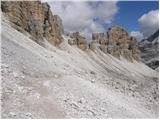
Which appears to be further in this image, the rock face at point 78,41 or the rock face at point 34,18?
the rock face at point 78,41

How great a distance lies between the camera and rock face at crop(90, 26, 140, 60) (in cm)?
14550

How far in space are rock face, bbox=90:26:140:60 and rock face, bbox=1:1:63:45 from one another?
6122cm

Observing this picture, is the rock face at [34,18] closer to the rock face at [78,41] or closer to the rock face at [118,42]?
the rock face at [78,41]

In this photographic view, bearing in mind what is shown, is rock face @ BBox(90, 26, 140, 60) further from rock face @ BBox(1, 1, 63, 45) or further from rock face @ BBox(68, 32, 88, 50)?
rock face @ BBox(1, 1, 63, 45)

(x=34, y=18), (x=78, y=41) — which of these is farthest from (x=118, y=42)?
(x=34, y=18)

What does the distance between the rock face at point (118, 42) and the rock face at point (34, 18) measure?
201 feet

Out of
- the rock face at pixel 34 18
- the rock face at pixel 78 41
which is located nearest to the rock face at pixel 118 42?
the rock face at pixel 78 41

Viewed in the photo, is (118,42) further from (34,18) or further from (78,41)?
(34,18)

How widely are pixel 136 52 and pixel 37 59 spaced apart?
140m

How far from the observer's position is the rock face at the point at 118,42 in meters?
146

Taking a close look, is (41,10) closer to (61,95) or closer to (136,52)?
(61,95)

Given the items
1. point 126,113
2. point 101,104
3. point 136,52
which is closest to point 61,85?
point 101,104

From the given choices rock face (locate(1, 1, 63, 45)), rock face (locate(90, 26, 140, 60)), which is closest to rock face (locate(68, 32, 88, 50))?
rock face (locate(1, 1, 63, 45))

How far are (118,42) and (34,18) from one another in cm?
9810
